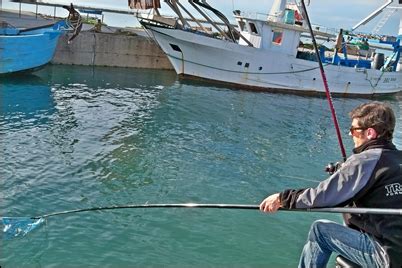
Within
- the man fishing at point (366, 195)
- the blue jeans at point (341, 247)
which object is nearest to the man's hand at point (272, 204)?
the man fishing at point (366, 195)

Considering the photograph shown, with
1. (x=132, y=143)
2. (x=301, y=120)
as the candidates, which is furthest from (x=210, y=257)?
(x=301, y=120)

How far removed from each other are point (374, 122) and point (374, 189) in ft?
1.46

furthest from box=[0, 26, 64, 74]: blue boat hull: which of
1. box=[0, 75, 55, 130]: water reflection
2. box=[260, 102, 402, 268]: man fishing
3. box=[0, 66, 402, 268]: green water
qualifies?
box=[260, 102, 402, 268]: man fishing

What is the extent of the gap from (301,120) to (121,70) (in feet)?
38.9

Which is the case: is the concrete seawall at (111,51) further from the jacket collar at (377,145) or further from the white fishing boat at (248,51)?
the jacket collar at (377,145)

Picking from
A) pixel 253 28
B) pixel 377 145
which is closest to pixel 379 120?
pixel 377 145

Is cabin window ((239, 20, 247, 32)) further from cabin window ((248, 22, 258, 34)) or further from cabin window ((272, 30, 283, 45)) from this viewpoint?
cabin window ((272, 30, 283, 45))

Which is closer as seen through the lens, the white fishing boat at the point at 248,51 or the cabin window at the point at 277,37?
the white fishing boat at the point at 248,51

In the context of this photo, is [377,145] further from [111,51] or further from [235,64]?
[111,51]

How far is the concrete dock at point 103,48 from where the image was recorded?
24.4 meters

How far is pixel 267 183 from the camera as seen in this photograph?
874 centimetres

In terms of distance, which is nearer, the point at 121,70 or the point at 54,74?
the point at 54,74

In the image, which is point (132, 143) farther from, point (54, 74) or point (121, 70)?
point (121, 70)

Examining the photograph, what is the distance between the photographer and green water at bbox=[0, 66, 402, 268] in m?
5.56
